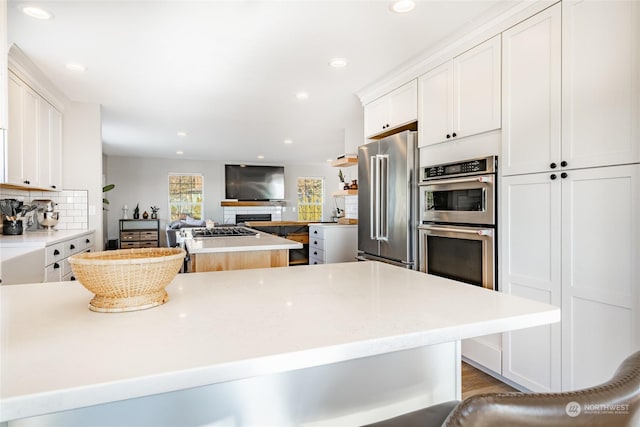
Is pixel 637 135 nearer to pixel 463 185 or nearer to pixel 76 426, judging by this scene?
pixel 463 185

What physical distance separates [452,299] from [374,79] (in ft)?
8.86

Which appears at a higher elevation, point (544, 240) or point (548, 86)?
point (548, 86)

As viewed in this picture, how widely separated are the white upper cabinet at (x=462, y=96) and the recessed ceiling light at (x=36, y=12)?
101 inches

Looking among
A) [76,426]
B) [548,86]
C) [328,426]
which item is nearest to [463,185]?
[548,86]

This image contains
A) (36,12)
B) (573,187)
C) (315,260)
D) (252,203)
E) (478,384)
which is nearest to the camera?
(573,187)

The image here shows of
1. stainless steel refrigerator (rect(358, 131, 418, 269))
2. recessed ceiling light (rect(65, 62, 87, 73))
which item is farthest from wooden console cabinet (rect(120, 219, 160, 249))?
stainless steel refrigerator (rect(358, 131, 418, 269))

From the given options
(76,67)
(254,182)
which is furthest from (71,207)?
(254,182)

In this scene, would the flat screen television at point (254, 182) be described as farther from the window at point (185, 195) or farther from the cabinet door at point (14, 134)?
the cabinet door at point (14, 134)

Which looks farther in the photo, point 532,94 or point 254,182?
point 254,182

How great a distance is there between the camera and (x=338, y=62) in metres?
2.91

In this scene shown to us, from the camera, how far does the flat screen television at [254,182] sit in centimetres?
945

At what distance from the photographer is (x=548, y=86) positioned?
→ 1934mm

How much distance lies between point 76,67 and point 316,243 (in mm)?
3335

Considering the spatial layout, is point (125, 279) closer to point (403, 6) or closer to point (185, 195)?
point (403, 6)
